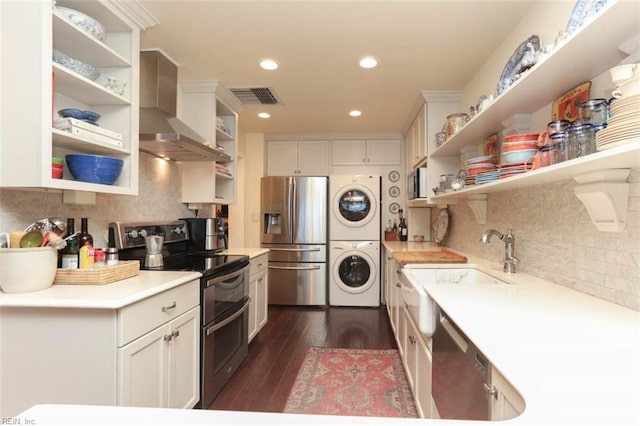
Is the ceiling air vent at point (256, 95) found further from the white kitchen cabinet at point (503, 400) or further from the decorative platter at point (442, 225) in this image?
the white kitchen cabinet at point (503, 400)

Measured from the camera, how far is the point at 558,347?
33.2 inches

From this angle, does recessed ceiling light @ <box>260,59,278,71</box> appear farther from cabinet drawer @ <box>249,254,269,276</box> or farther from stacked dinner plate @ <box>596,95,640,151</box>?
stacked dinner plate @ <box>596,95,640,151</box>

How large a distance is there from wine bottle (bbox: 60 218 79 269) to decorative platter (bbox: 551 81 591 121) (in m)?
2.34

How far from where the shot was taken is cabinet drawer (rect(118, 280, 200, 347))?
4.33 ft

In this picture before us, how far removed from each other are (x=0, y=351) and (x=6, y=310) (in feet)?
0.53

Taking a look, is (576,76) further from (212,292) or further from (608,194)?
(212,292)

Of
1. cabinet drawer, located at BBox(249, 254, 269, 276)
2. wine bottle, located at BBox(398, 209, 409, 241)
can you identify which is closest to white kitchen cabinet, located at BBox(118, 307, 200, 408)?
cabinet drawer, located at BBox(249, 254, 269, 276)

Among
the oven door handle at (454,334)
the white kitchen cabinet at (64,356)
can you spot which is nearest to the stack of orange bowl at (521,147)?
the oven door handle at (454,334)

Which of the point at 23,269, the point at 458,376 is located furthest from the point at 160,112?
the point at 458,376

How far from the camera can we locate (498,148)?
2225 millimetres

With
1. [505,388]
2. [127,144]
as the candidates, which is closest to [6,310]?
[127,144]

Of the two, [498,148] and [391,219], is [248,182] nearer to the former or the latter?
[391,219]

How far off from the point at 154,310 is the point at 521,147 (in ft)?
5.96

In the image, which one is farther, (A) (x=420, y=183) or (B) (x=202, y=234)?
(A) (x=420, y=183)
